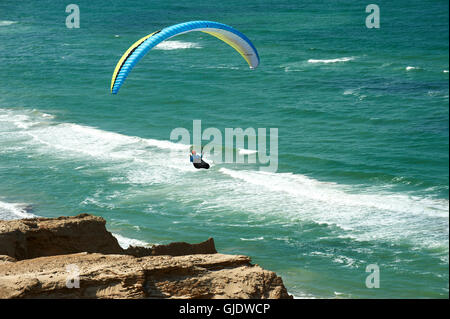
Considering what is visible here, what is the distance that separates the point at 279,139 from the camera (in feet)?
156

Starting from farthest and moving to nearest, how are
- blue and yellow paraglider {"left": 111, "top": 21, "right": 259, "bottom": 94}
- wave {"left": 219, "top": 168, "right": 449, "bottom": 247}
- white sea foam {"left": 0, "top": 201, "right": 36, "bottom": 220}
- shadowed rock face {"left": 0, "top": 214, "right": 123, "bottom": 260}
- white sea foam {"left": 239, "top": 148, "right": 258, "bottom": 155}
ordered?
white sea foam {"left": 239, "top": 148, "right": 258, "bottom": 155}
white sea foam {"left": 0, "top": 201, "right": 36, "bottom": 220}
wave {"left": 219, "top": 168, "right": 449, "bottom": 247}
blue and yellow paraglider {"left": 111, "top": 21, "right": 259, "bottom": 94}
shadowed rock face {"left": 0, "top": 214, "right": 123, "bottom": 260}

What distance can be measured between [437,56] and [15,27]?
48095 mm

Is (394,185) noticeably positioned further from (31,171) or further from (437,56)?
(437,56)

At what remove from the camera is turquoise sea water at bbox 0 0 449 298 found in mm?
32750

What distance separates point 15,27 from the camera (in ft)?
288

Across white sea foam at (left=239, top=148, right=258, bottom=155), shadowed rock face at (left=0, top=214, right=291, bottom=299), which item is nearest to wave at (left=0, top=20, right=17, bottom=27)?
white sea foam at (left=239, top=148, right=258, bottom=155)

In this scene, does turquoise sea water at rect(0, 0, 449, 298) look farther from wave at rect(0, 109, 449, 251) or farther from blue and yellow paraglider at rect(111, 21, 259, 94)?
blue and yellow paraglider at rect(111, 21, 259, 94)

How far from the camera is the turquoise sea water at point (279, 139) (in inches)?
1289

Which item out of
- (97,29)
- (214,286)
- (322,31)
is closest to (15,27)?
(97,29)

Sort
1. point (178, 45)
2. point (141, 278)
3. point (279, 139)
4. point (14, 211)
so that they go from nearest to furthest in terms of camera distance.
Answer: point (141, 278), point (14, 211), point (279, 139), point (178, 45)

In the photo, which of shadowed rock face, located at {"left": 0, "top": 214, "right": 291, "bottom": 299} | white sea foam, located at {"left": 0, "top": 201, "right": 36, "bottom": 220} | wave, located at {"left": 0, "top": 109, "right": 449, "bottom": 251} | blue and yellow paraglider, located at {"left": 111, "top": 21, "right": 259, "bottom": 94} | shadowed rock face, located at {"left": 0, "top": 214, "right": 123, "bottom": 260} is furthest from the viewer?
white sea foam, located at {"left": 0, "top": 201, "right": 36, "bottom": 220}

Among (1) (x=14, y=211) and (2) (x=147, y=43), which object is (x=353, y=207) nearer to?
(2) (x=147, y=43)

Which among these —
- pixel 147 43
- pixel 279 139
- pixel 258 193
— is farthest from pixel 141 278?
pixel 279 139

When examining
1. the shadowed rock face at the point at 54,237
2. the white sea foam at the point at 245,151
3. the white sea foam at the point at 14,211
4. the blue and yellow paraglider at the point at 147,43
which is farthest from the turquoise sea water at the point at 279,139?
the shadowed rock face at the point at 54,237
